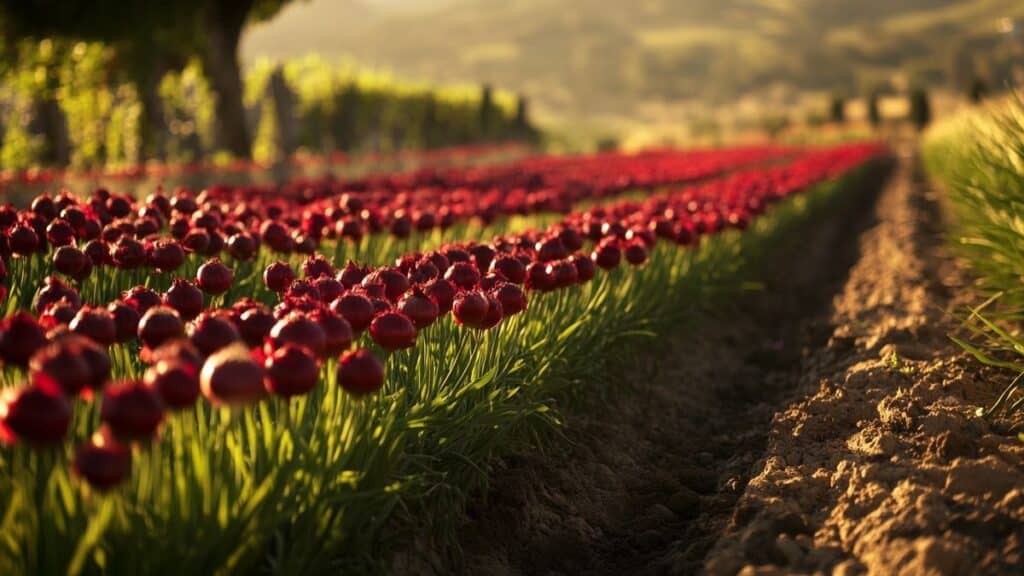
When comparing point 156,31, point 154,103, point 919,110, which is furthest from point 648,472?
point 919,110

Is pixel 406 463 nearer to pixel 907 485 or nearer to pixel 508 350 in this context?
pixel 508 350

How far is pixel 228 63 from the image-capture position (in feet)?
63.3

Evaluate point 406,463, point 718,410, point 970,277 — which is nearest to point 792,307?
point 970,277

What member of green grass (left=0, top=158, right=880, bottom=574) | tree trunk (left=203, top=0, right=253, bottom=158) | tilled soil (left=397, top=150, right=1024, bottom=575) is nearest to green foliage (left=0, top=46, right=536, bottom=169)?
tree trunk (left=203, top=0, right=253, bottom=158)

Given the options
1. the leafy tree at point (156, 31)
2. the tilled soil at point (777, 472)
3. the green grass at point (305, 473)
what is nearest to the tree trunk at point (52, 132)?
the leafy tree at point (156, 31)

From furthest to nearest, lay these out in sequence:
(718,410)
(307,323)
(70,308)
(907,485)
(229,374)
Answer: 1. (718,410)
2. (907,485)
3. (70,308)
4. (307,323)
5. (229,374)

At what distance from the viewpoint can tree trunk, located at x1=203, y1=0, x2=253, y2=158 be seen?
62.8ft

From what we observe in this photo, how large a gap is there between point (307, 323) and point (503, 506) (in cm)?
135

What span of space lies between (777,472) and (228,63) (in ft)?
57.1

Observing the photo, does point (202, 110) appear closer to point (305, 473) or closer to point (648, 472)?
point (648, 472)

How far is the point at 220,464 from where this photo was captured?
2.51 meters

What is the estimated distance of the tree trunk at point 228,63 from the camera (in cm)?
1914

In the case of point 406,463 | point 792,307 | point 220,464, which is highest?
point 220,464

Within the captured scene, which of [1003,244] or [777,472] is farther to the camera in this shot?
[1003,244]
